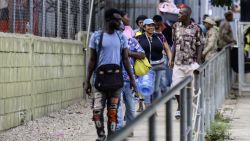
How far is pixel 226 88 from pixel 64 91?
4.30 metres

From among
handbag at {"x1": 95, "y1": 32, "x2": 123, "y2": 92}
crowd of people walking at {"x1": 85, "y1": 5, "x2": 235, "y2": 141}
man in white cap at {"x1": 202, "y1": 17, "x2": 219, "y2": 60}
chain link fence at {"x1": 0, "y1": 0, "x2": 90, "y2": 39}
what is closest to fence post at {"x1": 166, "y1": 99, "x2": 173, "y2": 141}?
crowd of people walking at {"x1": 85, "y1": 5, "x2": 235, "y2": 141}

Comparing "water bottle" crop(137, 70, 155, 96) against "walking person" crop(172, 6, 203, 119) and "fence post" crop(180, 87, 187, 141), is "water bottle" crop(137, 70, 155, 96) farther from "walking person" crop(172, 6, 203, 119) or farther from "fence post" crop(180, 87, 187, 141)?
"fence post" crop(180, 87, 187, 141)

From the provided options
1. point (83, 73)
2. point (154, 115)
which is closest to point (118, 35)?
point (154, 115)

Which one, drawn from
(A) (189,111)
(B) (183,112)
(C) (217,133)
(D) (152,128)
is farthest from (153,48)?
(D) (152,128)

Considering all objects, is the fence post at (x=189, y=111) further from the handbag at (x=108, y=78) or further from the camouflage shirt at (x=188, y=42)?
the camouflage shirt at (x=188, y=42)

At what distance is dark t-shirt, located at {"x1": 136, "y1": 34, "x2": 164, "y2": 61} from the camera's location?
11.4 m

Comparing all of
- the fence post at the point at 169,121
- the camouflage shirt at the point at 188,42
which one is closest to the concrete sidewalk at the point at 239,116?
the camouflage shirt at the point at 188,42

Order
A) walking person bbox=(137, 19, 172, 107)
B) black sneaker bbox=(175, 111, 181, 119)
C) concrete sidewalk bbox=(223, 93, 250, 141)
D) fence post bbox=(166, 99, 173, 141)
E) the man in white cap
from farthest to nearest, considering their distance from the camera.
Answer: the man in white cap
walking person bbox=(137, 19, 172, 107)
concrete sidewalk bbox=(223, 93, 250, 141)
black sneaker bbox=(175, 111, 181, 119)
fence post bbox=(166, 99, 173, 141)

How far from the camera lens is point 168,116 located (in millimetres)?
4750

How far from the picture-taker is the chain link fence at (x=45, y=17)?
11.2 m

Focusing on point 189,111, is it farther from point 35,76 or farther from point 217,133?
point 35,76

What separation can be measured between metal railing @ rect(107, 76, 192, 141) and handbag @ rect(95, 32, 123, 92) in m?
1.33

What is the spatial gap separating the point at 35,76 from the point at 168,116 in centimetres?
750

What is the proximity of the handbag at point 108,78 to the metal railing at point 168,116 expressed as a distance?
1325 mm
